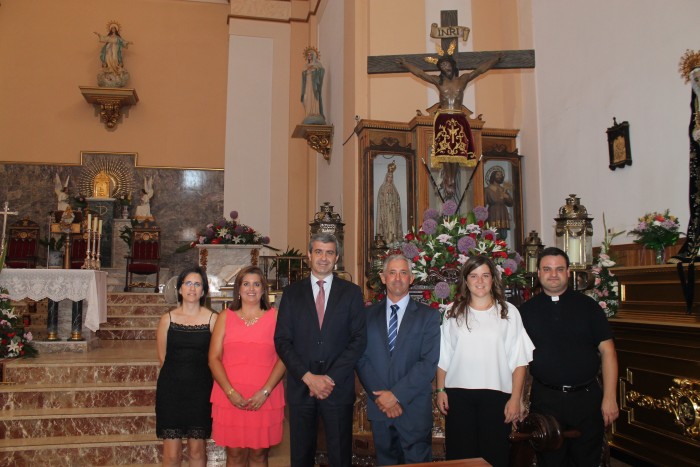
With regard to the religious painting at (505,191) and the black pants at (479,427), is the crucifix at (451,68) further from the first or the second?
the black pants at (479,427)

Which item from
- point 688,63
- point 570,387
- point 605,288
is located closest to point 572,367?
point 570,387

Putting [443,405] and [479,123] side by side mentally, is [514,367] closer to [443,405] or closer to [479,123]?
[443,405]

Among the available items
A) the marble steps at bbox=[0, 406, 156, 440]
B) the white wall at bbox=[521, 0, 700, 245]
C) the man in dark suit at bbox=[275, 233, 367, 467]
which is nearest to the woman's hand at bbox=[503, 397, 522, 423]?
the man in dark suit at bbox=[275, 233, 367, 467]

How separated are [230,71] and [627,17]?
8.68 m

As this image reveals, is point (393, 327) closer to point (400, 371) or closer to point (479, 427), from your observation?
point (400, 371)

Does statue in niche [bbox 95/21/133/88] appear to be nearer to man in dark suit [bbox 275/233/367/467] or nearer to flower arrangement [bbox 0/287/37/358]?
flower arrangement [bbox 0/287/37/358]

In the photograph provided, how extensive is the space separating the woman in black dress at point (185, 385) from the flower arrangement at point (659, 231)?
385cm

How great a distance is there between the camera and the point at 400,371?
329 cm

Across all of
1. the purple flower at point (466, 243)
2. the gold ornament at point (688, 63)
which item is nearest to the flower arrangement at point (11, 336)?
the purple flower at point (466, 243)

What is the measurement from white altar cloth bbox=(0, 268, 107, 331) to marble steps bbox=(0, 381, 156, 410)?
131 centimetres

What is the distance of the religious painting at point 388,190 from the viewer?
8.72 meters

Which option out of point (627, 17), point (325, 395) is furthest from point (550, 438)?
point (627, 17)

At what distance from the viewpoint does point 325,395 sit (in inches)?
127

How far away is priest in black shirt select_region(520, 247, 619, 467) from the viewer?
328 cm
